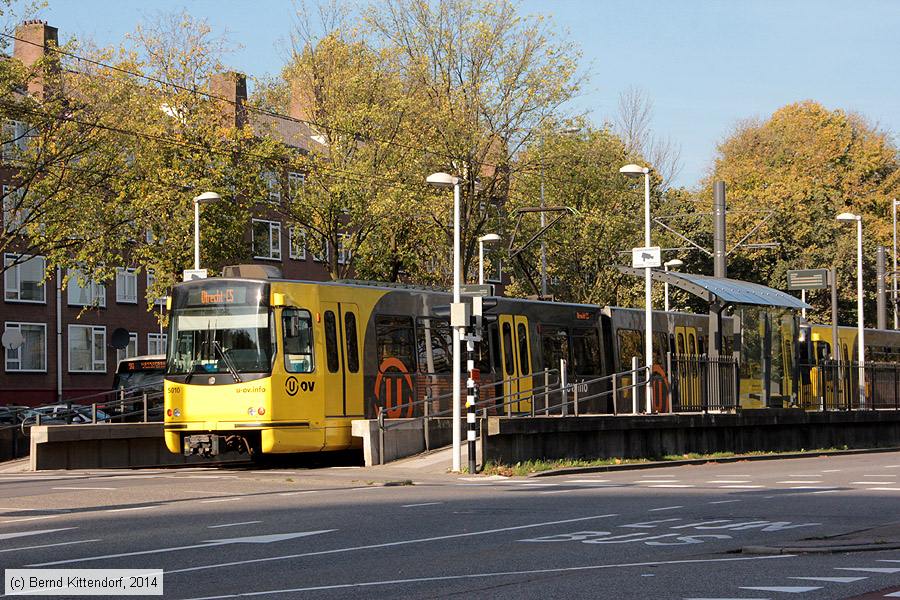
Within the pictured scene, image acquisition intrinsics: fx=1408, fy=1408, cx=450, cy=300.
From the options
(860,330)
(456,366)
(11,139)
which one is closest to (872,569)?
(456,366)

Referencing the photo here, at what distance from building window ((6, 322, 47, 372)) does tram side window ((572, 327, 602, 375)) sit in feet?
104

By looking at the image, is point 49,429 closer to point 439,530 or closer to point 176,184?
point 176,184

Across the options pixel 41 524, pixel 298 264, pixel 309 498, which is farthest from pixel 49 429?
pixel 298 264

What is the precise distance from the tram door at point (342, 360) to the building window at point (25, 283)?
118 ft

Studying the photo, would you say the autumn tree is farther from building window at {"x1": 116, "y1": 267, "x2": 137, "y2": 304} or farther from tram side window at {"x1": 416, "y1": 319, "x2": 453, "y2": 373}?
tram side window at {"x1": 416, "y1": 319, "x2": 453, "y2": 373}

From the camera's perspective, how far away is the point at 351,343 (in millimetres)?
27375

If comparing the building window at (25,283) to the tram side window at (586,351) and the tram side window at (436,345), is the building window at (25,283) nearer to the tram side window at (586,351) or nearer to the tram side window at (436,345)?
the tram side window at (586,351)

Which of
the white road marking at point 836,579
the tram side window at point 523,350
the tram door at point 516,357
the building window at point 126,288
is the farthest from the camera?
the building window at point 126,288

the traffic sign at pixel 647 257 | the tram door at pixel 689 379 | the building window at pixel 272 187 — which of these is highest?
the building window at pixel 272 187

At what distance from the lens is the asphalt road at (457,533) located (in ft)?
33.6

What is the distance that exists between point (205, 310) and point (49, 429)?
5700mm

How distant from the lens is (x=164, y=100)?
4284 centimetres

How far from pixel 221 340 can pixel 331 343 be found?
2.13 metres

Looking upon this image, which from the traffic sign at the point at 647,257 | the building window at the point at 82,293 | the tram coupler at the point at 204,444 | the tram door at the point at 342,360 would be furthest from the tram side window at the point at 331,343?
the building window at the point at 82,293
